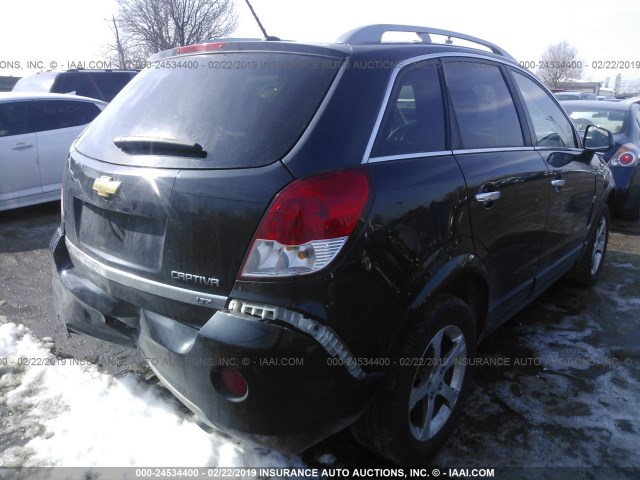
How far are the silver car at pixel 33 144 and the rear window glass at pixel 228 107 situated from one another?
4.61 metres

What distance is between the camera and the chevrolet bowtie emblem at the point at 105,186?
2.16m

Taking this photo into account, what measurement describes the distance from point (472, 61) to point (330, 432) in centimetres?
207

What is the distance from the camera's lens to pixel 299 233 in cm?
180

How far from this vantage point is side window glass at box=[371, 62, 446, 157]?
2.14 metres

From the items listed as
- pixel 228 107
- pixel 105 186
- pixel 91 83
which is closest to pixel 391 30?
pixel 228 107

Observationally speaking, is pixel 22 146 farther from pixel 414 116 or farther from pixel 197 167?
pixel 414 116

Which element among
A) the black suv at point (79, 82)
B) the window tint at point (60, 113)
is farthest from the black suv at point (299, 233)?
the black suv at point (79, 82)

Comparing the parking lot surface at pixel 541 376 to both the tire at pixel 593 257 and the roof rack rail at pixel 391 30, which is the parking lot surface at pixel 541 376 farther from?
the roof rack rail at pixel 391 30

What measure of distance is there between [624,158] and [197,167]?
246 inches

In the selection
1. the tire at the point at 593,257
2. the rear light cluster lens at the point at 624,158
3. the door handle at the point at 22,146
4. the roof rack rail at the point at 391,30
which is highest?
the roof rack rail at the point at 391,30

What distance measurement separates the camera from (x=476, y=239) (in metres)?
2.50

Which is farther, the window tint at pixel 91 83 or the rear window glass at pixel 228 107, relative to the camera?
the window tint at pixel 91 83

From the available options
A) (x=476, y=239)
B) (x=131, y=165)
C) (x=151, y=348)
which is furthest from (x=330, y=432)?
(x=131, y=165)

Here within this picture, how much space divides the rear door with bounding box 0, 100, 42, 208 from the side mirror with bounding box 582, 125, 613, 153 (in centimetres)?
609
